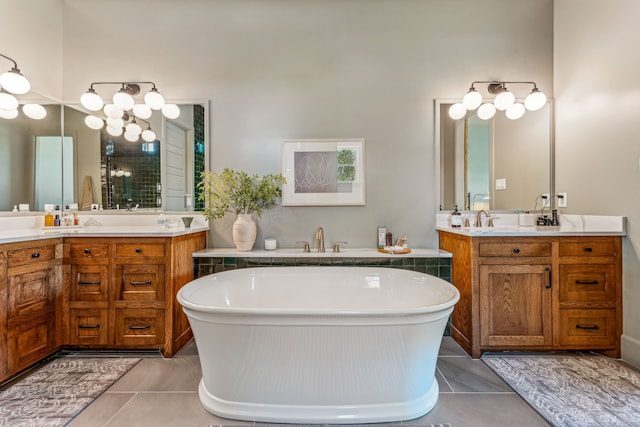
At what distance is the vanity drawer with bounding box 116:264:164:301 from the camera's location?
7.07ft

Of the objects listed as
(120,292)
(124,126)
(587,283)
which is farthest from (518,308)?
(124,126)

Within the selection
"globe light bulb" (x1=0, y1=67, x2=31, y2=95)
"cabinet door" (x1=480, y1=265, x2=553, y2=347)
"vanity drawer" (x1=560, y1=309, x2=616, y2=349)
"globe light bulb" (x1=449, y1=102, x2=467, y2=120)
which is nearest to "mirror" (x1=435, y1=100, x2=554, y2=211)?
"globe light bulb" (x1=449, y1=102, x2=467, y2=120)

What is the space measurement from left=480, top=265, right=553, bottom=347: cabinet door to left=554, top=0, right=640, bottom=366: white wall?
1.78ft

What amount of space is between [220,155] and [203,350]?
5.74 feet

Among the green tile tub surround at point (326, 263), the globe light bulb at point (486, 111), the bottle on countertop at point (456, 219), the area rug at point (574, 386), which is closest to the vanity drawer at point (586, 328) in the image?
the area rug at point (574, 386)

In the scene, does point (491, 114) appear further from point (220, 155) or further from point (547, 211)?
point (220, 155)

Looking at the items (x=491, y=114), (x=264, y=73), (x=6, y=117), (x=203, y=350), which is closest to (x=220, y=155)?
(x=264, y=73)

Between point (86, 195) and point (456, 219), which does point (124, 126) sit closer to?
point (86, 195)

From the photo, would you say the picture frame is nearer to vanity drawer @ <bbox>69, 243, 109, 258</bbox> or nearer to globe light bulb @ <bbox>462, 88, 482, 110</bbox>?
globe light bulb @ <bbox>462, 88, 482, 110</bbox>

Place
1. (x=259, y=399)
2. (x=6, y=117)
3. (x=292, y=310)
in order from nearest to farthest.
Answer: (x=292, y=310)
(x=259, y=399)
(x=6, y=117)

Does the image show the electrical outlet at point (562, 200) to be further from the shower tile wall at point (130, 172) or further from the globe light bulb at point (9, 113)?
the globe light bulb at point (9, 113)

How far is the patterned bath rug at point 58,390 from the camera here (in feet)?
5.02

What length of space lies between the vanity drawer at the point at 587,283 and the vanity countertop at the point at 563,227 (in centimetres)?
24

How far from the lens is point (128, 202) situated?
9.07 feet
